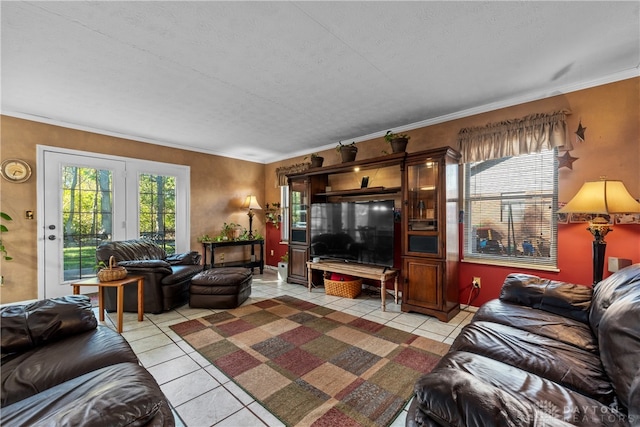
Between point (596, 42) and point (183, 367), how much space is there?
421 centimetres

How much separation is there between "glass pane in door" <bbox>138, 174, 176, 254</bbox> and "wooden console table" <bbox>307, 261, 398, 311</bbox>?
9.08 ft

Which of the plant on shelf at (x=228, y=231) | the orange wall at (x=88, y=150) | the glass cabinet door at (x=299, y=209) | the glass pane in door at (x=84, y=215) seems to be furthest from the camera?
the plant on shelf at (x=228, y=231)

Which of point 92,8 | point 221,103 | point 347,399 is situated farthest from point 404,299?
point 92,8

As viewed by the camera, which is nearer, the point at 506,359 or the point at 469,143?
the point at 506,359

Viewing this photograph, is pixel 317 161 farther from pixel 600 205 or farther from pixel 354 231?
pixel 600 205

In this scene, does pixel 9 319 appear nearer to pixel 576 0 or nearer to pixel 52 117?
pixel 52 117

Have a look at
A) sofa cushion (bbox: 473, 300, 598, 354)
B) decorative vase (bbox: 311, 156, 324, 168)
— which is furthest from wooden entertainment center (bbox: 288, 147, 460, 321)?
sofa cushion (bbox: 473, 300, 598, 354)

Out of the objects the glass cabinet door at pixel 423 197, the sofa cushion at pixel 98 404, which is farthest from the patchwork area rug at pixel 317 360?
the glass cabinet door at pixel 423 197

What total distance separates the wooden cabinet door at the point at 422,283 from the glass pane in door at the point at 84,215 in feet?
15.4

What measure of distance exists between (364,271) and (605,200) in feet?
8.20

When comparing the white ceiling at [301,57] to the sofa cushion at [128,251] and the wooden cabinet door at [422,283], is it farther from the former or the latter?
the wooden cabinet door at [422,283]

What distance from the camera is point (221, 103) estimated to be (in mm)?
3348

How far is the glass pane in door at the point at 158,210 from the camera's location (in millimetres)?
4859

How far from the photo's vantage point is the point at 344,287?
163 inches
